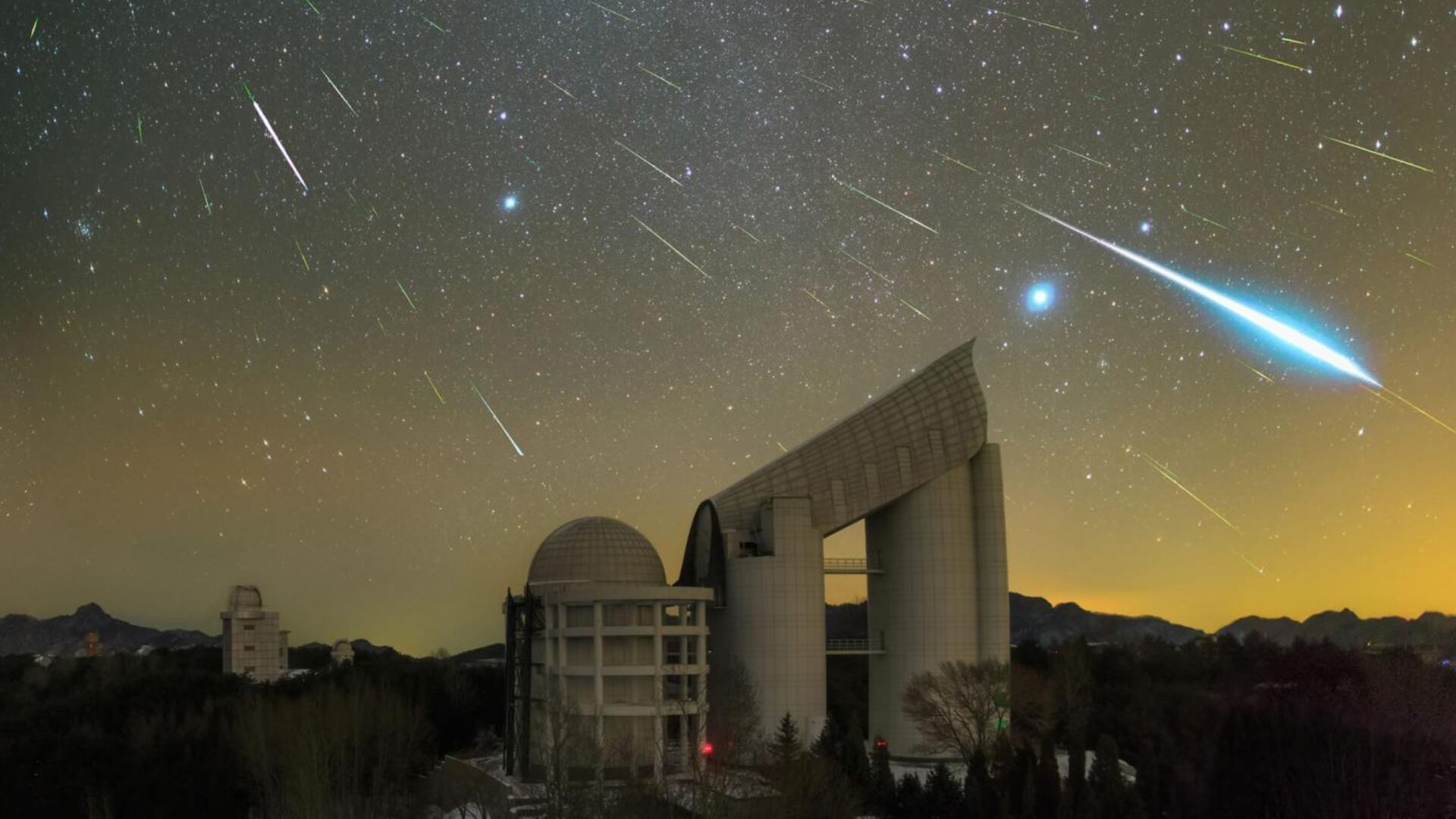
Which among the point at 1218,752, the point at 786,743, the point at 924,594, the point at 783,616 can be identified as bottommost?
the point at 1218,752

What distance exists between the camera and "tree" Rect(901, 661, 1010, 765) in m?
60.5

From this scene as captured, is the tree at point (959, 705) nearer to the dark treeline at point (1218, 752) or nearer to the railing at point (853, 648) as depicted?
the dark treeline at point (1218, 752)

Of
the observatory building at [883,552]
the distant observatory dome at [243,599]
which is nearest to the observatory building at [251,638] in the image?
the distant observatory dome at [243,599]

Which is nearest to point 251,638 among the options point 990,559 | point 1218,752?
point 990,559

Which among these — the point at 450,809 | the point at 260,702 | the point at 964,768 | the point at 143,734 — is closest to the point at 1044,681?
the point at 964,768

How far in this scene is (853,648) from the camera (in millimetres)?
70125

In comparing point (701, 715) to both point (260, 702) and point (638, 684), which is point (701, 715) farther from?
point (260, 702)

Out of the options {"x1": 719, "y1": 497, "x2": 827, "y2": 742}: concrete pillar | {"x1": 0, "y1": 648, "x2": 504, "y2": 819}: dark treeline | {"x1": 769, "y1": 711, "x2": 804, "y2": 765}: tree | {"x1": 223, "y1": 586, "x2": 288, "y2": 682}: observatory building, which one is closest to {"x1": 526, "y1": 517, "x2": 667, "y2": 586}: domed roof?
{"x1": 719, "y1": 497, "x2": 827, "y2": 742}: concrete pillar

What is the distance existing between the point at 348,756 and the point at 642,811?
24.3 m

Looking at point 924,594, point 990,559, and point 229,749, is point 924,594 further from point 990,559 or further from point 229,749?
point 229,749

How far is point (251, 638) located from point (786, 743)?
232 feet

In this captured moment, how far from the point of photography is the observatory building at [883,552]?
209 feet

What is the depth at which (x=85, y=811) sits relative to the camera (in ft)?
186

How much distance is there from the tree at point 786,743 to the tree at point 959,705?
6659mm
